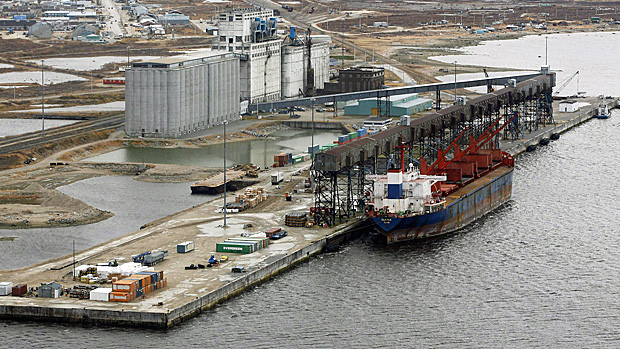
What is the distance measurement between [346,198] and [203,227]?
651 inches

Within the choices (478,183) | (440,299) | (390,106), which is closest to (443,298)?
(440,299)

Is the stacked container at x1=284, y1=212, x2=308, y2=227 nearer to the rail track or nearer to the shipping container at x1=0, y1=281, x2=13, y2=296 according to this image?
the shipping container at x1=0, y1=281, x2=13, y2=296

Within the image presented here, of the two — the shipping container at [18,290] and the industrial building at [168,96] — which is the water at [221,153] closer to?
the industrial building at [168,96]

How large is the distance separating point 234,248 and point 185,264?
18.3 feet

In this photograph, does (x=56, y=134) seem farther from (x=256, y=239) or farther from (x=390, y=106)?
(x=256, y=239)

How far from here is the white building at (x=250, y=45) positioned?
7421 inches

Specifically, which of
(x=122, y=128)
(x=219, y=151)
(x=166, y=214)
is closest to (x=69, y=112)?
(x=122, y=128)

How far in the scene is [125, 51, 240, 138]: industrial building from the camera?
163 meters

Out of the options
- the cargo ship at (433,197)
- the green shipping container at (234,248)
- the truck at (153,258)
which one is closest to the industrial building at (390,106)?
the cargo ship at (433,197)

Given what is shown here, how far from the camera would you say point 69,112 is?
190500 millimetres

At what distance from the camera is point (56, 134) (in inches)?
6427

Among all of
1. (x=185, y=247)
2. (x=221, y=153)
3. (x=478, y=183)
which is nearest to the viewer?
(x=185, y=247)

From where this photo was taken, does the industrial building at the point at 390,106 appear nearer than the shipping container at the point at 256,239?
No

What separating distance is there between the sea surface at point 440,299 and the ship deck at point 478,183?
3.56 metres
